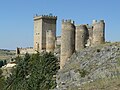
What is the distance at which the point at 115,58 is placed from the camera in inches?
924

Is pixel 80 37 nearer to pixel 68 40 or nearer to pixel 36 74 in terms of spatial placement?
pixel 68 40

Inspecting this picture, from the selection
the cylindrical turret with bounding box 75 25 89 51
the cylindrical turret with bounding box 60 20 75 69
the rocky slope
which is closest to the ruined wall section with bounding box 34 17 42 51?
the cylindrical turret with bounding box 60 20 75 69

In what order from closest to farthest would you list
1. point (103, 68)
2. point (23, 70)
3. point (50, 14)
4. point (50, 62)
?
1. point (103, 68)
2. point (50, 62)
3. point (23, 70)
4. point (50, 14)

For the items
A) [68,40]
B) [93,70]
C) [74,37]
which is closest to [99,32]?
[74,37]

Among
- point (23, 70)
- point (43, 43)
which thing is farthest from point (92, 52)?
point (43, 43)

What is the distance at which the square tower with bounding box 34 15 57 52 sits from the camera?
55662 millimetres

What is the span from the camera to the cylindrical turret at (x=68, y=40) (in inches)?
1350

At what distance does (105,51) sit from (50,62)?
49.8 ft

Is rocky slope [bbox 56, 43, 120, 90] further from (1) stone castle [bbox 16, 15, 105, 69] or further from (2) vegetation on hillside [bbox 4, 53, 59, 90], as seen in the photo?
(1) stone castle [bbox 16, 15, 105, 69]

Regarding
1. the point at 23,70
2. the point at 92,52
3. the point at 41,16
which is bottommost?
the point at 23,70

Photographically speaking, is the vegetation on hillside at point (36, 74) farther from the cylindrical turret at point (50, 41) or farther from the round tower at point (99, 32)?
the round tower at point (99, 32)

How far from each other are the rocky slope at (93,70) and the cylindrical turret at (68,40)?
3.57 m

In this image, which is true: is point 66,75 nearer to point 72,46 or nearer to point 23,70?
point 72,46

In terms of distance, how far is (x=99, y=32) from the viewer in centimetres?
3331
